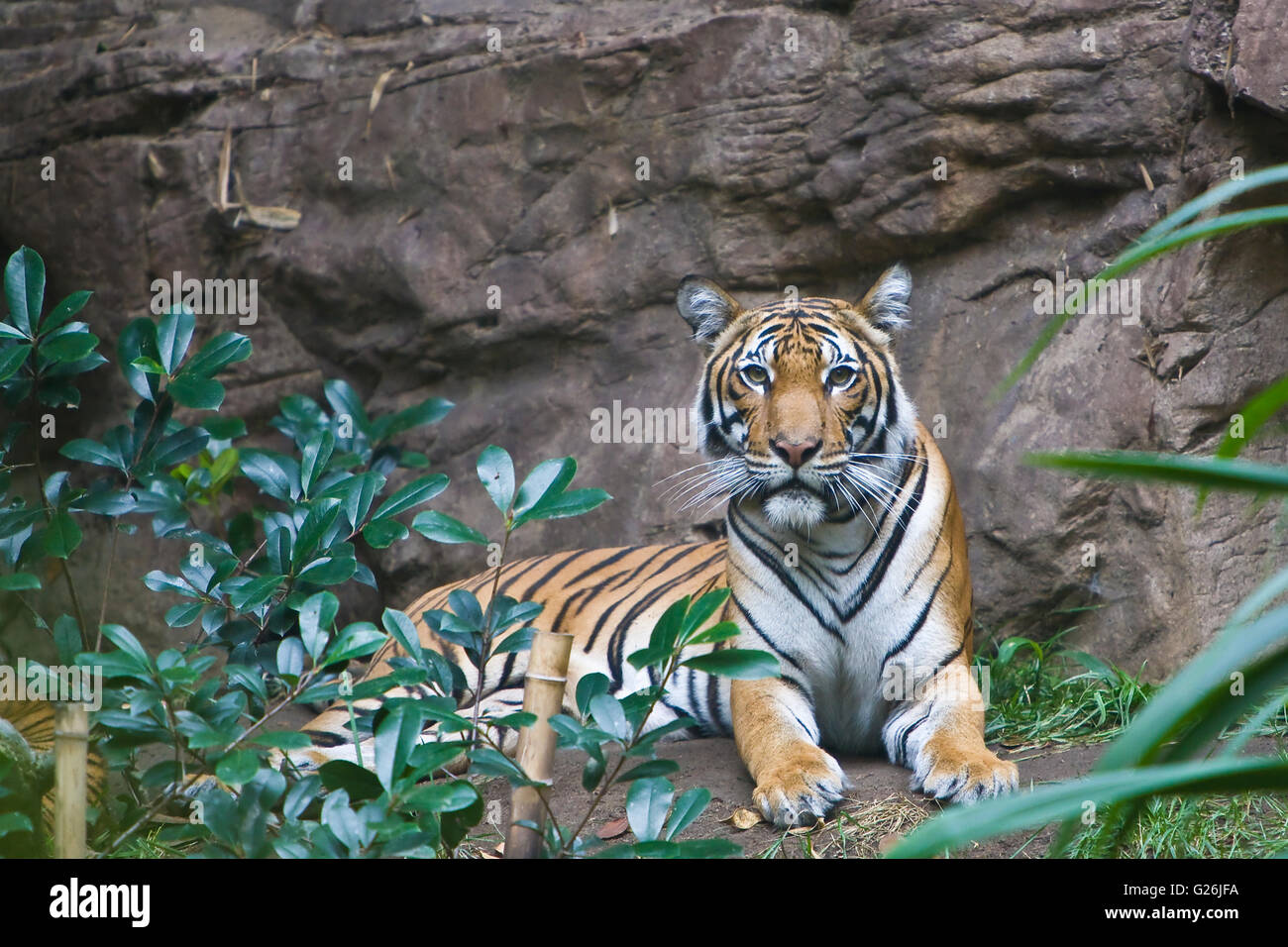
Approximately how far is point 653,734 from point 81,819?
116 cm

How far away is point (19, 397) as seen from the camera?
11.8ft

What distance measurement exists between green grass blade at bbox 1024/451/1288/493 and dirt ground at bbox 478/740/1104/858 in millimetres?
2143

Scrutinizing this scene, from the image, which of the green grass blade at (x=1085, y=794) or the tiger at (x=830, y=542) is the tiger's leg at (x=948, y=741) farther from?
the green grass blade at (x=1085, y=794)

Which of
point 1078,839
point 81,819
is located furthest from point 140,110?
point 1078,839

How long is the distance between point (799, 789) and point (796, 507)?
0.93m

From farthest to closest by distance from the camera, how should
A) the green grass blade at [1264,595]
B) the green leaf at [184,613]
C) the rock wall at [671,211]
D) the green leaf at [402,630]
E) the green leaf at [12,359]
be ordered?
the rock wall at [671,211]
the green leaf at [184,613]
the green leaf at [12,359]
the green leaf at [402,630]
the green grass blade at [1264,595]

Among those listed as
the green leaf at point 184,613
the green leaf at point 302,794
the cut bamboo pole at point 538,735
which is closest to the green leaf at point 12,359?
the green leaf at point 184,613

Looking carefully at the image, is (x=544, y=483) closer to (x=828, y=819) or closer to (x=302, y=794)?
(x=302, y=794)

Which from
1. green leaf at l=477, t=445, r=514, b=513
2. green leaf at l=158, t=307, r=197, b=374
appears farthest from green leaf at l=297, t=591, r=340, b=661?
green leaf at l=158, t=307, r=197, b=374

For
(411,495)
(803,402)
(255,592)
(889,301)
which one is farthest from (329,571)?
(889,301)

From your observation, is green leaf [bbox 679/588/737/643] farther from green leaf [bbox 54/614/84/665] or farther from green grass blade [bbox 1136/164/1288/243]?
green leaf [bbox 54/614/84/665]

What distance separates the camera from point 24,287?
3.50m

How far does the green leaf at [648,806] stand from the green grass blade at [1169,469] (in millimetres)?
1554

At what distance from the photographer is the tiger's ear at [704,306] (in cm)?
436
